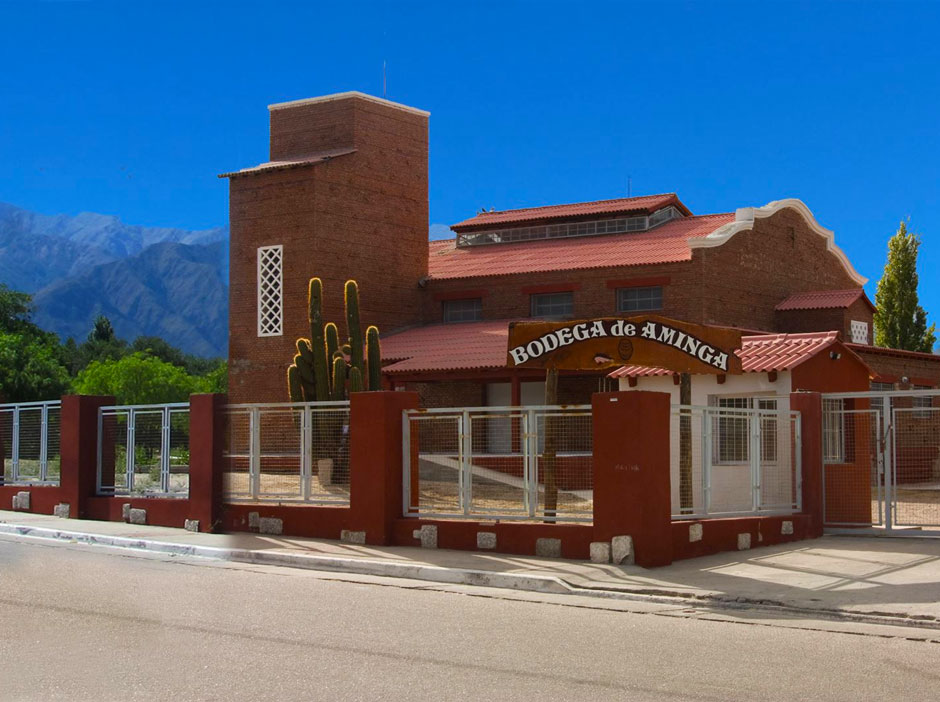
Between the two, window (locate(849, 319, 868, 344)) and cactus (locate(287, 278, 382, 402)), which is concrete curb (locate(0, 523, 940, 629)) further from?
window (locate(849, 319, 868, 344))

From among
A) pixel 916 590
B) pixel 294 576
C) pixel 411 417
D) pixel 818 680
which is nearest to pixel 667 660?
pixel 818 680

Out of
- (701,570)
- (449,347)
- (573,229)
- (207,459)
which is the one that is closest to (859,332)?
(573,229)

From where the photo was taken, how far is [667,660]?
8.80m

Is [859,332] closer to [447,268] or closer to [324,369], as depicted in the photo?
[447,268]

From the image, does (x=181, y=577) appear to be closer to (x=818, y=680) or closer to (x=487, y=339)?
(x=818, y=680)

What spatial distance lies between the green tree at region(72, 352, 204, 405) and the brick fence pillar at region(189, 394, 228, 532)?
203 ft

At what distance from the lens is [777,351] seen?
21844 millimetres

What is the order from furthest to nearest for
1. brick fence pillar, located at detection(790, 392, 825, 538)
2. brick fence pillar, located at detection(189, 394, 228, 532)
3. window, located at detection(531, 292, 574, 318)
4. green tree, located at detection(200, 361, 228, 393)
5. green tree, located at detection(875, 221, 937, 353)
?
green tree, located at detection(200, 361, 228, 393) < green tree, located at detection(875, 221, 937, 353) < window, located at detection(531, 292, 574, 318) < brick fence pillar, located at detection(189, 394, 228, 532) < brick fence pillar, located at detection(790, 392, 825, 538)

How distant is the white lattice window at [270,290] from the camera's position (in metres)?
38.2

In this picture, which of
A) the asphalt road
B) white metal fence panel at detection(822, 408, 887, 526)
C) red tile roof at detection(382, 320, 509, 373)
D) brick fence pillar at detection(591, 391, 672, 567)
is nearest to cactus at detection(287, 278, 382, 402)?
red tile roof at detection(382, 320, 509, 373)

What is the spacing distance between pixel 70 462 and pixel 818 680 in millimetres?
17214

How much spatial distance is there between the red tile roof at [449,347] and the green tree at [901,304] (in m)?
26.3

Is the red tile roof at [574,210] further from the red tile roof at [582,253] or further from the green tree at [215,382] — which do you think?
the green tree at [215,382]

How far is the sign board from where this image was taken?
641 inches
